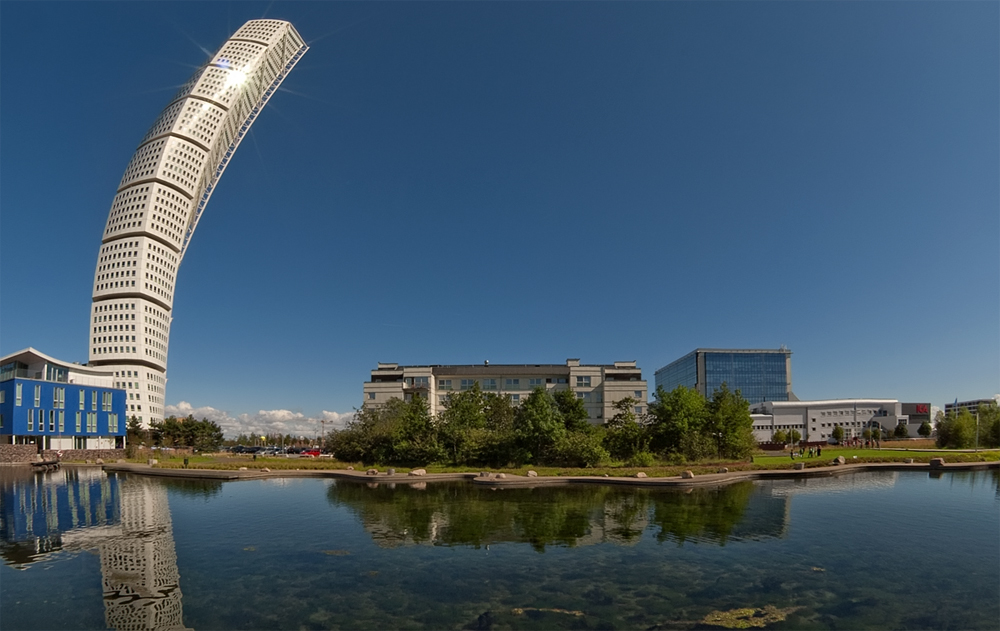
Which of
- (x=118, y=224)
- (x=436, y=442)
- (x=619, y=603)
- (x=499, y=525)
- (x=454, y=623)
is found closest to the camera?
(x=454, y=623)

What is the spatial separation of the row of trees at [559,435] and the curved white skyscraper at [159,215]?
3167 inches

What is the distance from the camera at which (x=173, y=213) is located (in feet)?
394

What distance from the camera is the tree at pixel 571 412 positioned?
54006 mm

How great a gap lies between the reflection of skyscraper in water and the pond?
3.2 inches

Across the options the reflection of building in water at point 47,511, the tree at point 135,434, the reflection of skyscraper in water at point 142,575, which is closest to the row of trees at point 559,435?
the reflection of building in water at point 47,511

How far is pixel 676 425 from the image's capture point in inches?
1933

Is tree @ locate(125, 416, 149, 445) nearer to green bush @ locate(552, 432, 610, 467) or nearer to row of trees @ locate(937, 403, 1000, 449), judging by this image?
green bush @ locate(552, 432, 610, 467)

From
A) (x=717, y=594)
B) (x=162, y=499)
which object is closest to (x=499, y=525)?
(x=717, y=594)

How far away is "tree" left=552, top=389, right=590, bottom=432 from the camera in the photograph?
5401 cm

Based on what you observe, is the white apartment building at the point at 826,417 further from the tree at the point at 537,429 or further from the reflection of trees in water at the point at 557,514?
the reflection of trees in water at the point at 557,514

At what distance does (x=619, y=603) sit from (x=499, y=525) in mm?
10581

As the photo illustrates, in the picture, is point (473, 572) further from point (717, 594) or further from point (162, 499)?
point (162, 499)

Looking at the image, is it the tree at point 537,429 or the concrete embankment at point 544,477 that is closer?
the concrete embankment at point 544,477

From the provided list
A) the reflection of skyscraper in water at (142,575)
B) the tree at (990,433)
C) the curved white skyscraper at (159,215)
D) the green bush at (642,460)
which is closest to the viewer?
the reflection of skyscraper in water at (142,575)
